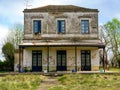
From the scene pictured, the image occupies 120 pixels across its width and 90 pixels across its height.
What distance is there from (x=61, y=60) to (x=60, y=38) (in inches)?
85.4

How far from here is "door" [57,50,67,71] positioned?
34.6 metres

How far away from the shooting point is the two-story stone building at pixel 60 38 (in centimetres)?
3462

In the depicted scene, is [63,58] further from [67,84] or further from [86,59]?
[67,84]

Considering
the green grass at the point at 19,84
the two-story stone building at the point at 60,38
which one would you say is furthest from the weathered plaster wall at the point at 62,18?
the green grass at the point at 19,84

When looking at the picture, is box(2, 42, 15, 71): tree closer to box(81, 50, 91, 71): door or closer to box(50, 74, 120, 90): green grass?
box(81, 50, 91, 71): door

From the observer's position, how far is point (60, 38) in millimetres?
35344

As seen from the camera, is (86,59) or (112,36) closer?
(86,59)

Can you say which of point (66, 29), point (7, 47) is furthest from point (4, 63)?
point (66, 29)

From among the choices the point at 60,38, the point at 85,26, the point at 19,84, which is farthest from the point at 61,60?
the point at 19,84

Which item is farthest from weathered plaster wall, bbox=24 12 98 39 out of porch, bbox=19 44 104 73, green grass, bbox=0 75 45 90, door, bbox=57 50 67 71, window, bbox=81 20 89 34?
green grass, bbox=0 75 45 90

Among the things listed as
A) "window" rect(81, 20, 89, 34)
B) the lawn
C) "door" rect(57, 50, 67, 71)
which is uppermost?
"window" rect(81, 20, 89, 34)

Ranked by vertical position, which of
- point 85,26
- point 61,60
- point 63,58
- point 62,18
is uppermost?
point 62,18

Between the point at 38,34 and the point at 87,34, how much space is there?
15.6 feet

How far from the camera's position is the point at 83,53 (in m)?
34.8
